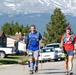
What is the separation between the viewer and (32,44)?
19469mm

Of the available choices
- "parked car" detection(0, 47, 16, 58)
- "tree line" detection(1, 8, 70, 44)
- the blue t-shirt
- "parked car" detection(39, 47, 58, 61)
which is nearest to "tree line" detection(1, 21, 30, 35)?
"tree line" detection(1, 8, 70, 44)

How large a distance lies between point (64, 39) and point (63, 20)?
75559 millimetres

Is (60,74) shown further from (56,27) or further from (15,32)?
(15,32)

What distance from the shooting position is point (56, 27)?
94375mm

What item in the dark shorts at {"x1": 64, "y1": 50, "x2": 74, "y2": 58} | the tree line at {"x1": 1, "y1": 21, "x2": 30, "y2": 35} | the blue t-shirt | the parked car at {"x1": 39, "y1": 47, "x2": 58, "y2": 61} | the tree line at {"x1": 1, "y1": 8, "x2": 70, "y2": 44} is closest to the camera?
the dark shorts at {"x1": 64, "y1": 50, "x2": 74, "y2": 58}

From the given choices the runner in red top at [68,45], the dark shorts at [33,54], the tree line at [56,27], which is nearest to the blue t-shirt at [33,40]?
the dark shorts at [33,54]

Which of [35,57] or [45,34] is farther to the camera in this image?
[45,34]

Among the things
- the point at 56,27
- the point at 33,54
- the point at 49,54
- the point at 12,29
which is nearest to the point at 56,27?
the point at 56,27

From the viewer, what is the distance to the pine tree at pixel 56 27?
92.6 m

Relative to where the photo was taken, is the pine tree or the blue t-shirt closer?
the blue t-shirt

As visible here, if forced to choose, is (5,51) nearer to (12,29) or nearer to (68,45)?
(68,45)

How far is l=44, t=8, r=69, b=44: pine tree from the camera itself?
92.6 meters

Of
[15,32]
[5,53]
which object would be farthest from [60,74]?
[15,32]

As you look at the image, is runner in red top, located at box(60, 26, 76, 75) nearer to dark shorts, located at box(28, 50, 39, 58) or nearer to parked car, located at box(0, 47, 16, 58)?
dark shorts, located at box(28, 50, 39, 58)
